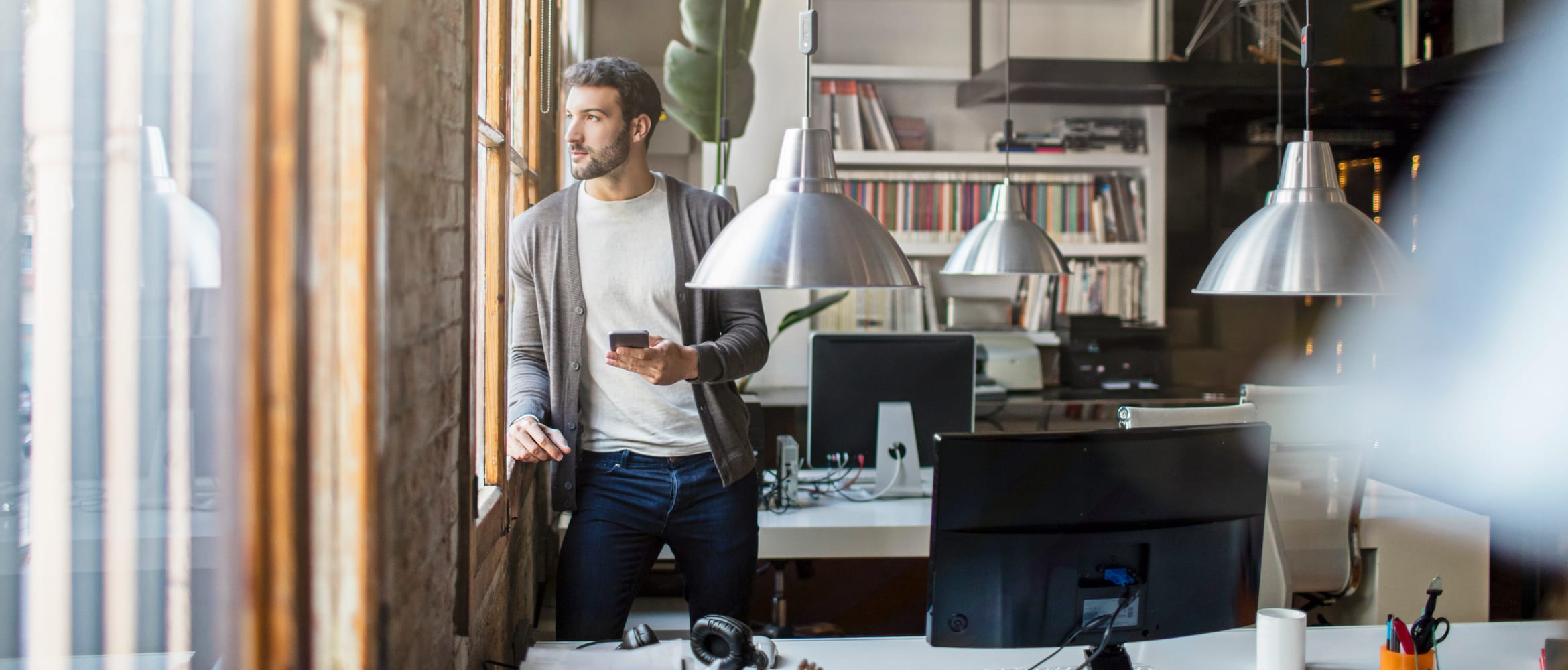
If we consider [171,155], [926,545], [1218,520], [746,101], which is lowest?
[926,545]

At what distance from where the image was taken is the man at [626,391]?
206 cm

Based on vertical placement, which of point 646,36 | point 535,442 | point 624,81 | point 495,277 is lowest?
point 535,442

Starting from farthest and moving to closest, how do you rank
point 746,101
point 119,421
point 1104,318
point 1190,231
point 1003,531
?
point 1190,231 → point 1104,318 → point 746,101 → point 1003,531 → point 119,421

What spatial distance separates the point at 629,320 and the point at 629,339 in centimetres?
30

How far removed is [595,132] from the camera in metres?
2.09

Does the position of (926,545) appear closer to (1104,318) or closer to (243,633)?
(243,633)

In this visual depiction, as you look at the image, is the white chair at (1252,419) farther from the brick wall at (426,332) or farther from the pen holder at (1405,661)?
the brick wall at (426,332)

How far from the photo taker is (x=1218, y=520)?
1.54 m

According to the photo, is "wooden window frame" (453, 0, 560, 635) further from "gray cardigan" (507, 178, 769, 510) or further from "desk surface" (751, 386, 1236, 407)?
"desk surface" (751, 386, 1236, 407)

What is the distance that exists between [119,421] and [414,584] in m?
0.43

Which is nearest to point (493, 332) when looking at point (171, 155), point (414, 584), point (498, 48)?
point (498, 48)

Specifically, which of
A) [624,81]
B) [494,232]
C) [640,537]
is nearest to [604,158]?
[624,81]

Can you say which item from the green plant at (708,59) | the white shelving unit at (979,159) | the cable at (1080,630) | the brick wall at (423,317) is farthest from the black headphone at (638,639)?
the white shelving unit at (979,159)

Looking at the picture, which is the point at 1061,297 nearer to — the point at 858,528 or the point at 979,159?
the point at 979,159
